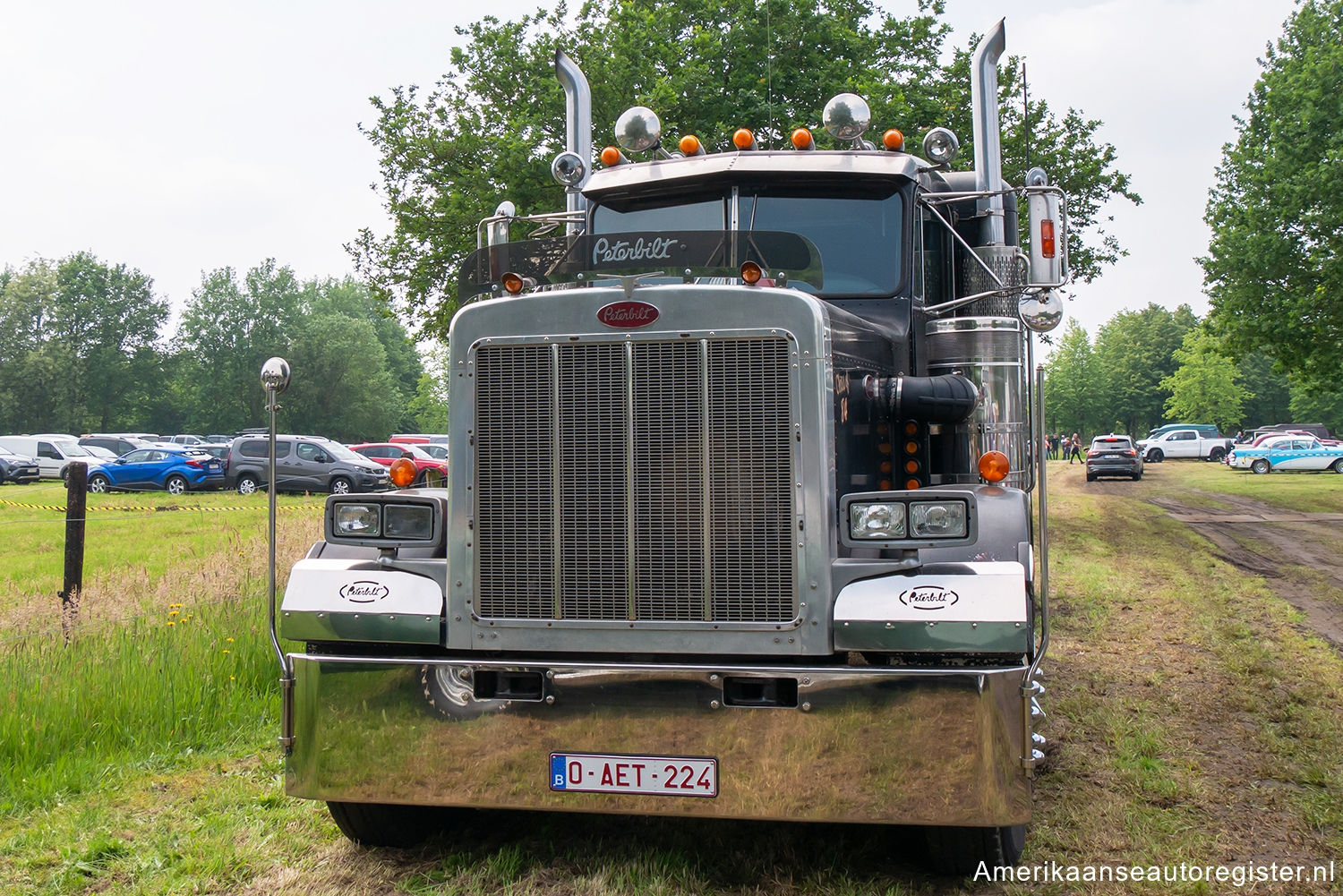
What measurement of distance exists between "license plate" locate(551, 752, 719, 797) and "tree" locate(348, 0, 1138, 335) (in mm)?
12988

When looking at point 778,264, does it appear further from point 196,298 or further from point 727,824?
point 196,298

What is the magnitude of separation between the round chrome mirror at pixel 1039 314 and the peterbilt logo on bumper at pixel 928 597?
1.66 meters

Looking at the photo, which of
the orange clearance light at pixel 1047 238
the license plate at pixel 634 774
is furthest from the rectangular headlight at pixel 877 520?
the orange clearance light at pixel 1047 238

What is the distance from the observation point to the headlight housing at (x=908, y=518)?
3.68 metres

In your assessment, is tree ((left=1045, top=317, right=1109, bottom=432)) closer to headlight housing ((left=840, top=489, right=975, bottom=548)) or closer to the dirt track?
the dirt track

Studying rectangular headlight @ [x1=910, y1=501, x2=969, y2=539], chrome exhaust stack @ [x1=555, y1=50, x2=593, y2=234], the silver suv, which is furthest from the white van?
rectangular headlight @ [x1=910, y1=501, x2=969, y2=539]

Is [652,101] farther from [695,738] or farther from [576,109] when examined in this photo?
[695,738]

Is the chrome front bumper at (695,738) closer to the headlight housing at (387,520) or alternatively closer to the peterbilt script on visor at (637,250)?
the headlight housing at (387,520)

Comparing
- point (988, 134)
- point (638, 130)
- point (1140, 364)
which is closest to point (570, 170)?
point (638, 130)

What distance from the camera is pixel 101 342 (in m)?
83.1

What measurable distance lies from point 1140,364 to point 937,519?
90.4 m

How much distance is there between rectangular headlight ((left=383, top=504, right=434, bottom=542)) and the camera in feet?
13.5

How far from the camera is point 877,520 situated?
377 centimetres

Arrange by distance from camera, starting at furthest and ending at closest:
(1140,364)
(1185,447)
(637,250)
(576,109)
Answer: (1140,364) → (1185,447) → (576,109) → (637,250)
